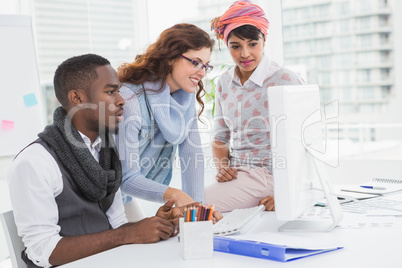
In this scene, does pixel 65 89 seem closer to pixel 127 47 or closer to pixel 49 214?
pixel 49 214

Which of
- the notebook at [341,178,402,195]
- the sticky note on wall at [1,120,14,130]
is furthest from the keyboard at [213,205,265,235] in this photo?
the sticky note on wall at [1,120,14,130]

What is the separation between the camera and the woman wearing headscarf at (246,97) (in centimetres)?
195

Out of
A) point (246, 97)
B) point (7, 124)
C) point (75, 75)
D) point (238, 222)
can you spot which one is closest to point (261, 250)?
point (238, 222)

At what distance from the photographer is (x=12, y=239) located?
50.4 inches

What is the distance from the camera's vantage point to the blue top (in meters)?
1.66

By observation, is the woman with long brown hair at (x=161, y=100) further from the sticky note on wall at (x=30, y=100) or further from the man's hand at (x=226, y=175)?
the sticky note on wall at (x=30, y=100)

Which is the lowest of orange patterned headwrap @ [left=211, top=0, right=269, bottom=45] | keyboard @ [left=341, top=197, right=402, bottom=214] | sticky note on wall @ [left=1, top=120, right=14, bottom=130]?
keyboard @ [left=341, top=197, right=402, bottom=214]

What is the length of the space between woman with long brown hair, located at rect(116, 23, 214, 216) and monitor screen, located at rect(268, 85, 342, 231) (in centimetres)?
65

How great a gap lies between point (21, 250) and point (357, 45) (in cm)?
507

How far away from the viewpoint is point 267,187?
6.06 ft

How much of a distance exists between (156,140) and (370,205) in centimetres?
84

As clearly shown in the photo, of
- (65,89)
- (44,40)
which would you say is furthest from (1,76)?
(65,89)

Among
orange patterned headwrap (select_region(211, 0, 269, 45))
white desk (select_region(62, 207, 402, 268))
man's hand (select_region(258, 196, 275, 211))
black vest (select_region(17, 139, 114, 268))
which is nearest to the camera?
white desk (select_region(62, 207, 402, 268))

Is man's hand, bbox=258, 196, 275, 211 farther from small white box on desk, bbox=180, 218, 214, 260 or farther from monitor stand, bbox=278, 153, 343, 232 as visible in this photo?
small white box on desk, bbox=180, 218, 214, 260
